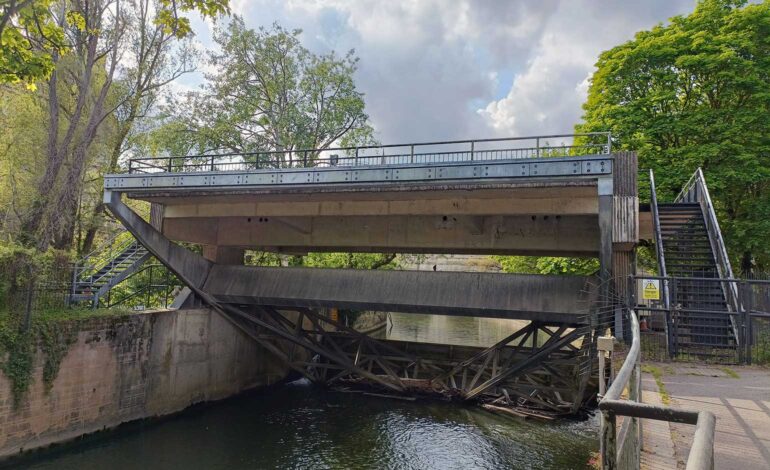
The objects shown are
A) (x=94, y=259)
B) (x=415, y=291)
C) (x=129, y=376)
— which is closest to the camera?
(x=129, y=376)

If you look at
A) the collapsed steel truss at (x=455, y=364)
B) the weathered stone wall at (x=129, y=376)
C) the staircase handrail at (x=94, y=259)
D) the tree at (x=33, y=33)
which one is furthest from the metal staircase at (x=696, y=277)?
the staircase handrail at (x=94, y=259)

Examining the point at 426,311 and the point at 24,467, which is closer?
the point at 24,467

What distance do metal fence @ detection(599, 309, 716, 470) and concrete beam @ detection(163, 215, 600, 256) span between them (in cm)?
1066

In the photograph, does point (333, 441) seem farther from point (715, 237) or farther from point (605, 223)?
point (715, 237)

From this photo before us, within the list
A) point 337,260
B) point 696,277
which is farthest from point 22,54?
point 337,260

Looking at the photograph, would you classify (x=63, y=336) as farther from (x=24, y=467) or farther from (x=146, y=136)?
(x=146, y=136)

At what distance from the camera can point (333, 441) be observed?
533 inches

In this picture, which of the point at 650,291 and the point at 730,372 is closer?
the point at 730,372

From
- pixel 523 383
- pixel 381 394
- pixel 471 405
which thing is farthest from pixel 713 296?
pixel 381 394

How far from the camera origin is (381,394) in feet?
59.0

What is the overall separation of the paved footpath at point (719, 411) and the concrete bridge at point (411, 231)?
13.3 feet

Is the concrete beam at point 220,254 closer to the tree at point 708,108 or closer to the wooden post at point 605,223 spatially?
the wooden post at point 605,223

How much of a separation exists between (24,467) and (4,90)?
11985mm

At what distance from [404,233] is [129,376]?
9570mm
